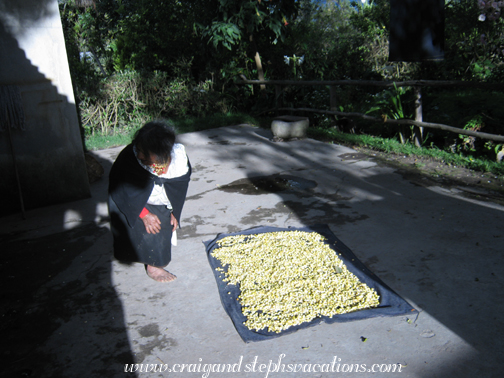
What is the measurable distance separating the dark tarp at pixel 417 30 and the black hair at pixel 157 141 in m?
4.91

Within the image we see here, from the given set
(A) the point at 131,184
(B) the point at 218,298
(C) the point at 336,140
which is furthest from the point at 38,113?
(C) the point at 336,140

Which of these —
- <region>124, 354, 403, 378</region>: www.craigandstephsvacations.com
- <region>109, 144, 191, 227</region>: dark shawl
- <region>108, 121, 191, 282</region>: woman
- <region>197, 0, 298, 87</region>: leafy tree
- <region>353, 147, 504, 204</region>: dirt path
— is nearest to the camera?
<region>124, 354, 403, 378</region>: www.craigandstephsvacations.com

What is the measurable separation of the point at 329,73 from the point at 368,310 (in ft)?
26.6

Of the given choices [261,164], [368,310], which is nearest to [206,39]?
[261,164]

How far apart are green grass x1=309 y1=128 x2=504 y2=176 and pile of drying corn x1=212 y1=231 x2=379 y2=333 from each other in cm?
277

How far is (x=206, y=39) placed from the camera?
30.2 feet

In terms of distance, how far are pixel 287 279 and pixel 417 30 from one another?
4.95 m

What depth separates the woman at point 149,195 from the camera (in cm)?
264

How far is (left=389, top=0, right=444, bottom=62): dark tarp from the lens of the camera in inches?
235

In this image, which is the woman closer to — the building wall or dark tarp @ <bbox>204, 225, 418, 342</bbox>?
dark tarp @ <bbox>204, 225, 418, 342</bbox>

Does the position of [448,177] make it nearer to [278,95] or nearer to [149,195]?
[149,195]

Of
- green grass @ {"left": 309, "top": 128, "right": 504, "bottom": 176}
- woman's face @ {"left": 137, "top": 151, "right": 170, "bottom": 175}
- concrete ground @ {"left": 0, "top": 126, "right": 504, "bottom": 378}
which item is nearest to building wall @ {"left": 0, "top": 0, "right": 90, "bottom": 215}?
concrete ground @ {"left": 0, "top": 126, "right": 504, "bottom": 378}

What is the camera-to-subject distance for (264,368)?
214 cm

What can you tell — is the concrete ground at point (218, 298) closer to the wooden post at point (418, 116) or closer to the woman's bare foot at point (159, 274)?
the woman's bare foot at point (159, 274)
